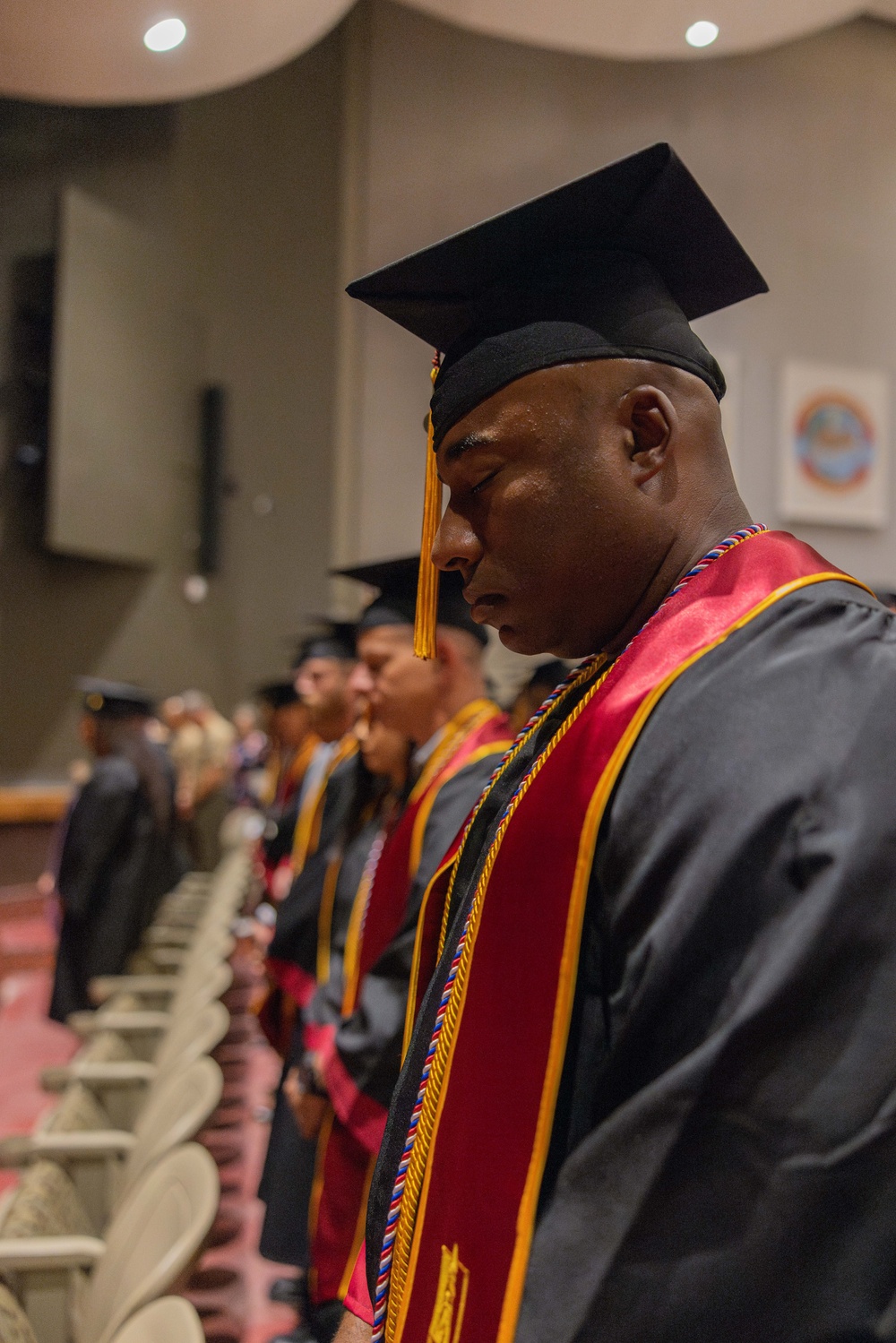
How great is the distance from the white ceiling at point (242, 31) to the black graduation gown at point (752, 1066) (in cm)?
309

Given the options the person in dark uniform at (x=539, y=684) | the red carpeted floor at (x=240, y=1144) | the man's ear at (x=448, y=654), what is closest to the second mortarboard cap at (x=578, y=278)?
the man's ear at (x=448, y=654)

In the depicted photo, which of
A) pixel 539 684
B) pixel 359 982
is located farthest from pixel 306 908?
pixel 539 684

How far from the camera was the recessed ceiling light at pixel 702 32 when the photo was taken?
4055 millimetres

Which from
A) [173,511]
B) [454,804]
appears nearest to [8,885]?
[173,511]

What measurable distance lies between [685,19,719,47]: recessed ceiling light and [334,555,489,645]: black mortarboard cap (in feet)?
8.78

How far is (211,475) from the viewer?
451 inches

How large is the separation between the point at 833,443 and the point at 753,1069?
616 cm

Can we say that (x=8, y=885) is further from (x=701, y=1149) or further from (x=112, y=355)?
(x=701, y=1149)

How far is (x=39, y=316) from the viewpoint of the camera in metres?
9.87

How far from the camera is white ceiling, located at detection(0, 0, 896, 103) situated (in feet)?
10.2

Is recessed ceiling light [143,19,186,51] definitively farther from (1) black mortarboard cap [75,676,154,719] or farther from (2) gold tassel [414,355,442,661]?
(1) black mortarboard cap [75,676,154,719]

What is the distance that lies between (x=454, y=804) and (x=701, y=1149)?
1.40m

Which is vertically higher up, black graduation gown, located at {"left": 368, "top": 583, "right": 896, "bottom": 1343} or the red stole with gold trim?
black graduation gown, located at {"left": 368, "top": 583, "right": 896, "bottom": 1343}

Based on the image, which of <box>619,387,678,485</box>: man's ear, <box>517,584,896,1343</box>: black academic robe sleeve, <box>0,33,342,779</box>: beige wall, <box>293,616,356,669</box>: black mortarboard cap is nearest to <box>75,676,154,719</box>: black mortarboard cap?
<box>293,616,356,669</box>: black mortarboard cap
